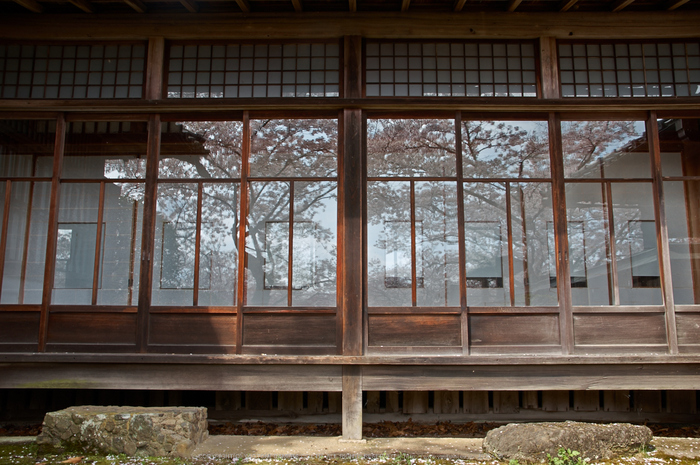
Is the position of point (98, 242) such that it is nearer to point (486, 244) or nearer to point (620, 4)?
point (486, 244)

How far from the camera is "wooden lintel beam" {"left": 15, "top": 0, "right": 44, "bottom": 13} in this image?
17.6 ft

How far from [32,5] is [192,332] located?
4320mm

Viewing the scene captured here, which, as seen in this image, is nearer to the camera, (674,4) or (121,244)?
(674,4)

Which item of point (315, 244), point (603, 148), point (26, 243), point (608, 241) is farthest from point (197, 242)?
point (603, 148)

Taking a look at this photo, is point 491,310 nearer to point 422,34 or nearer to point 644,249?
point 644,249

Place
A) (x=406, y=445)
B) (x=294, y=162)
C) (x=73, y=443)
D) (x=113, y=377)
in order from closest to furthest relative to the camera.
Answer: (x=73, y=443) < (x=406, y=445) < (x=113, y=377) < (x=294, y=162)

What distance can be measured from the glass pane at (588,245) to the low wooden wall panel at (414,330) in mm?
1526

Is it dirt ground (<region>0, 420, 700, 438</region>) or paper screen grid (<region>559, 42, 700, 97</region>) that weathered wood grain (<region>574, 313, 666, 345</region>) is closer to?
dirt ground (<region>0, 420, 700, 438</region>)

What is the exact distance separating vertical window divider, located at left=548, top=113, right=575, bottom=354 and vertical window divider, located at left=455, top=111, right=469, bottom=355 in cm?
109

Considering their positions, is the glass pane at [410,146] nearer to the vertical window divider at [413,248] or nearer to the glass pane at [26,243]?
the vertical window divider at [413,248]

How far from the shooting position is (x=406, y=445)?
4980 millimetres

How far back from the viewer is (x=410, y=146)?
575 centimetres

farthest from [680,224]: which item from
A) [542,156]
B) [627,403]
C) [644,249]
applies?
[627,403]

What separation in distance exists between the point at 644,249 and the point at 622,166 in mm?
1053
